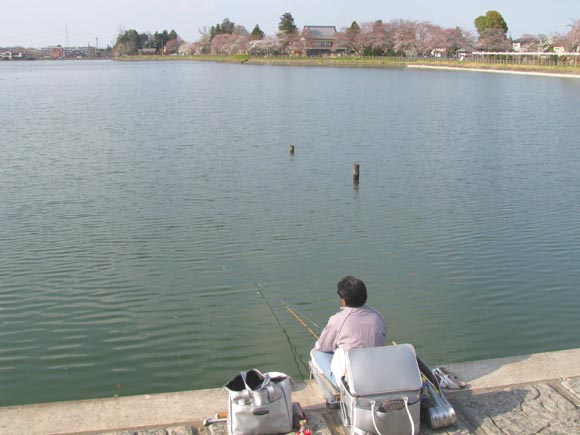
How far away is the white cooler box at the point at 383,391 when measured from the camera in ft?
12.6

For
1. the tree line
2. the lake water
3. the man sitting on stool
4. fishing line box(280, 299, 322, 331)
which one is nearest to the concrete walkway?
the man sitting on stool

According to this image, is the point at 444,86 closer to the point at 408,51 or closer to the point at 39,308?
the point at 39,308

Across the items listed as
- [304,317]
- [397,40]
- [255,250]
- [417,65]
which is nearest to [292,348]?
[304,317]

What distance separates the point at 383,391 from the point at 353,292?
0.77 meters

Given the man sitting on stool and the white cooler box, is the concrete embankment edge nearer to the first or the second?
the man sitting on stool

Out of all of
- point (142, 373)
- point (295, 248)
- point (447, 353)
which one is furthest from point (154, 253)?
point (447, 353)

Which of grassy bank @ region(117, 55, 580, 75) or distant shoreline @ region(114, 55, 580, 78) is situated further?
grassy bank @ region(117, 55, 580, 75)

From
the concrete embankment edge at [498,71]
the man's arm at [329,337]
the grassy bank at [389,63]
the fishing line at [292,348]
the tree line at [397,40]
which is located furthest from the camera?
the tree line at [397,40]

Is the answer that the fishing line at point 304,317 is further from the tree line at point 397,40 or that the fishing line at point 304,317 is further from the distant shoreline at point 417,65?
the tree line at point 397,40

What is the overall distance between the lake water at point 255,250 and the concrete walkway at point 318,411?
1453 mm

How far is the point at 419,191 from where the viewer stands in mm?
14328

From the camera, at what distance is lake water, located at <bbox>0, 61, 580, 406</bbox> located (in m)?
6.69

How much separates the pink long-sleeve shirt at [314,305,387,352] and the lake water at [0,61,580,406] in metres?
1.85

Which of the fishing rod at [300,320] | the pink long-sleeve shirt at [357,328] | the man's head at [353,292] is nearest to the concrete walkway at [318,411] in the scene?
the pink long-sleeve shirt at [357,328]
